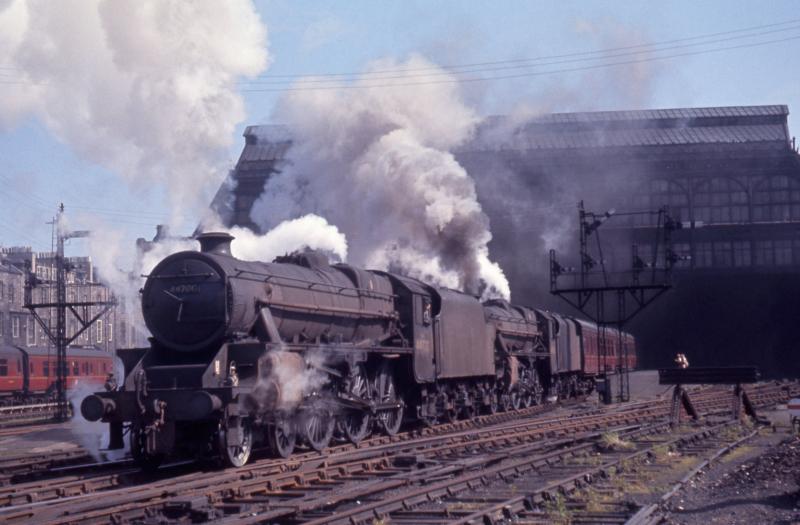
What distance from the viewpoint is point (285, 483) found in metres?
11.5

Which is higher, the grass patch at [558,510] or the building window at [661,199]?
the building window at [661,199]

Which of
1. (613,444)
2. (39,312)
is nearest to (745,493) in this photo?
(613,444)

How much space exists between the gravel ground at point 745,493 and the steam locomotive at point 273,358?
6042 millimetres

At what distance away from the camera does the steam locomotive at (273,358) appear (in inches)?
515

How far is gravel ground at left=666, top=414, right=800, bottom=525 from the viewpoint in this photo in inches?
369

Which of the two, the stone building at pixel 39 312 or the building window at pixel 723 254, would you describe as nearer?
the building window at pixel 723 254

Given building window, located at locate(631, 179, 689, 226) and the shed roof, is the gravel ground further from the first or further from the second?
building window, located at locate(631, 179, 689, 226)

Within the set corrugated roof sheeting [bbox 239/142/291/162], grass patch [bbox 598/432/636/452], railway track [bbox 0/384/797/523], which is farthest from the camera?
corrugated roof sheeting [bbox 239/142/291/162]

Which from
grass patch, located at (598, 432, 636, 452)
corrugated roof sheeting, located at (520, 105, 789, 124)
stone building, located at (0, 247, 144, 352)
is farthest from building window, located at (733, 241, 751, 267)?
grass patch, located at (598, 432, 636, 452)

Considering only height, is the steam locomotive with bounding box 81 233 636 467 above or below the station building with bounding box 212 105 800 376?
below

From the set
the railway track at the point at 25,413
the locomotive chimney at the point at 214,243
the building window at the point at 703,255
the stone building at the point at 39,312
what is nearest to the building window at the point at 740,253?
the building window at the point at 703,255

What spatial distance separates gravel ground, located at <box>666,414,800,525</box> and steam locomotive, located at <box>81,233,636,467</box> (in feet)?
19.8

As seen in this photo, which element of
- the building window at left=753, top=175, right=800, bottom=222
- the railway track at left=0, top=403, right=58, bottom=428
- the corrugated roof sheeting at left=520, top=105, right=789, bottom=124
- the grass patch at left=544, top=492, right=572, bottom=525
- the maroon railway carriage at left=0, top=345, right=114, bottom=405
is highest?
the corrugated roof sheeting at left=520, top=105, right=789, bottom=124

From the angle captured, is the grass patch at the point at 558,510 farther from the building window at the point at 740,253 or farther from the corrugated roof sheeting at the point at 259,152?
the building window at the point at 740,253
